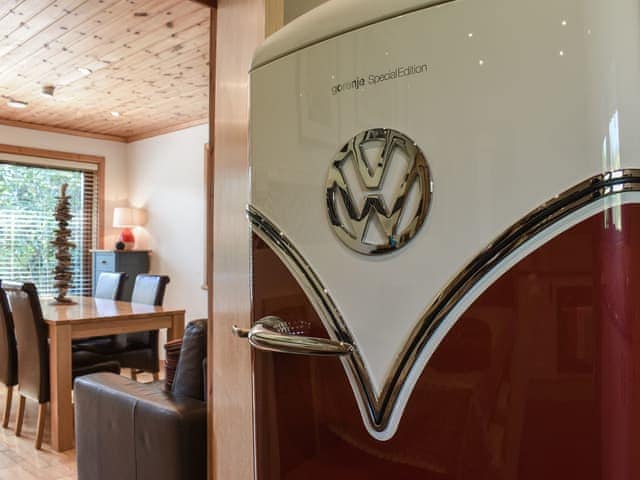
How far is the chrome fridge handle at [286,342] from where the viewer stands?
2.48ft

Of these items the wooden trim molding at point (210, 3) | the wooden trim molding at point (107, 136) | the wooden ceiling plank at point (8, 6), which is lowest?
the wooden trim molding at point (210, 3)

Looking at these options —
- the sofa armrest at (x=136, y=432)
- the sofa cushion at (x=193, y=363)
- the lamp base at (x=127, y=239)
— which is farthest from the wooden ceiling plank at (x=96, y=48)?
the lamp base at (x=127, y=239)

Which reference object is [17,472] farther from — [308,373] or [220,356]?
[308,373]

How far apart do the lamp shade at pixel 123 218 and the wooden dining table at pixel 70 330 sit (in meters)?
2.10

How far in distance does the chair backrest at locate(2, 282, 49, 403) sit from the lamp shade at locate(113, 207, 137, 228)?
93.8 inches

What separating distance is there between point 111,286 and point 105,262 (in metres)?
1.04

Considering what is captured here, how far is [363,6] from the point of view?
2.47 ft

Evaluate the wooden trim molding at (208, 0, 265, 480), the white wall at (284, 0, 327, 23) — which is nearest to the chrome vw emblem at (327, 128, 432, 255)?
the wooden trim molding at (208, 0, 265, 480)

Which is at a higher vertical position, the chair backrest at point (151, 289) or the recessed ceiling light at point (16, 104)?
the recessed ceiling light at point (16, 104)

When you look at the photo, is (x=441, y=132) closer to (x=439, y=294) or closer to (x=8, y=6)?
(x=439, y=294)

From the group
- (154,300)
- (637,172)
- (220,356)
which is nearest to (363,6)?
(637,172)

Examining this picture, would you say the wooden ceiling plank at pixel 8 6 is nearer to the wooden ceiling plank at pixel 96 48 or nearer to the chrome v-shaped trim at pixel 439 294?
the wooden ceiling plank at pixel 96 48

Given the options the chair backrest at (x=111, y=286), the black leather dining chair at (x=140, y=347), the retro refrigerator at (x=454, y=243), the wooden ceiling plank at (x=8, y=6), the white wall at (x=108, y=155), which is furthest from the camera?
the white wall at (x=108, y=155)

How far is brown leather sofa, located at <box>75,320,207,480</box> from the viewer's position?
157 cm
